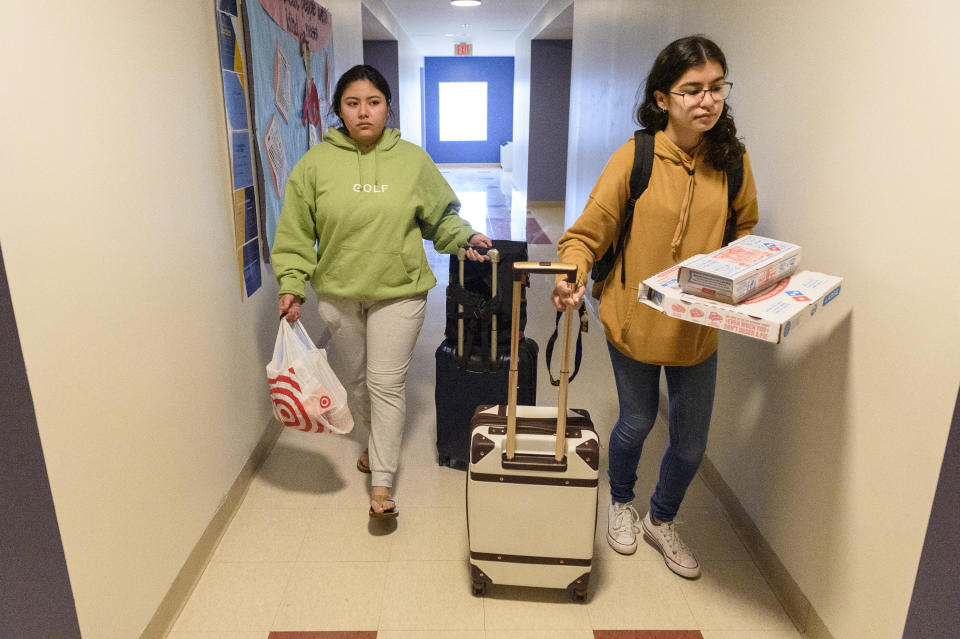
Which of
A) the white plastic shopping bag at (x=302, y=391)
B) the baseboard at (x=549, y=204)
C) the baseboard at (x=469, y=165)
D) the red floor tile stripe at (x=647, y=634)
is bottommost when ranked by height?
the red floor tile stripe at (x=647, y=634)

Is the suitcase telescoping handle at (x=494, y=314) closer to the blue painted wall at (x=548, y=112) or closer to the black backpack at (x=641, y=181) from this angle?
the black backpack at (x=641, y=181)

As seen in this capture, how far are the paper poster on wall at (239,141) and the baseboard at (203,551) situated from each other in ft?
2.09

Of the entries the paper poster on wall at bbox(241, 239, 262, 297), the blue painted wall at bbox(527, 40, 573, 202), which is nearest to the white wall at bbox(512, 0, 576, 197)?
the blue painted wall at bbox(527, 40, 573, 202)

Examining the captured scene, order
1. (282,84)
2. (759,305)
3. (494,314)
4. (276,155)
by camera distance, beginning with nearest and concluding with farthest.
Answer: (759,305)
(494,314)
(276,155)
(282,84)

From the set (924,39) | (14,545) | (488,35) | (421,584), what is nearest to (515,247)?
→ (421,584)

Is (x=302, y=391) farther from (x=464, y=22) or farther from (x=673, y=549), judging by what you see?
(x=464, y=22)

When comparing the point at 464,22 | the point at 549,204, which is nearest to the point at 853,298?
the point at 549,204

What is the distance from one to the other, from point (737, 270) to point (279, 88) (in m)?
2.17

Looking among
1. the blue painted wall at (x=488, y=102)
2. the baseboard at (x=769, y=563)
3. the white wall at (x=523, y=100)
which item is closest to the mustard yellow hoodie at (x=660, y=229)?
the baseboard at (x=769, y=563)

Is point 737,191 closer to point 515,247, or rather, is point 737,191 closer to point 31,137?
point 515,247

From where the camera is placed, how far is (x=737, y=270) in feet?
4.76

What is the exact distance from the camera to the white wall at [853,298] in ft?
4.26

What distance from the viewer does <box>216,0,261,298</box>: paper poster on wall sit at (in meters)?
2.22

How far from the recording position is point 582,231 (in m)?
1.74
